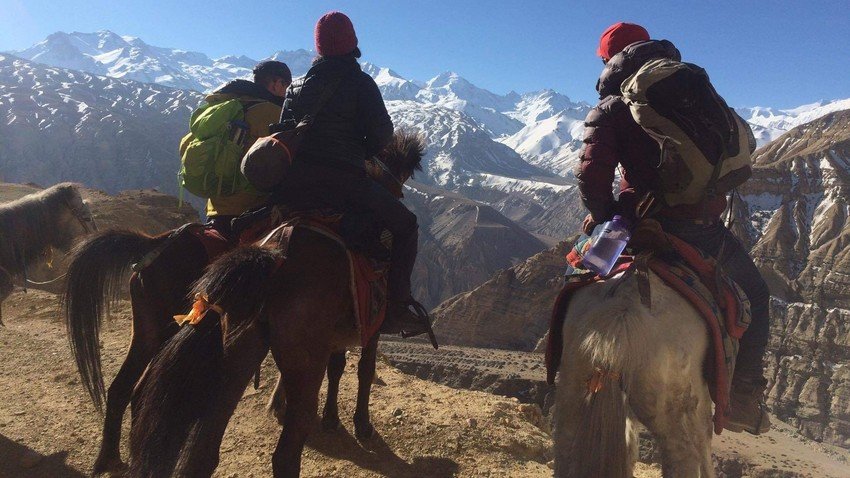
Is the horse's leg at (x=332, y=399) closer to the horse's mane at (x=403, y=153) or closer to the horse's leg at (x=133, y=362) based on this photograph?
the horse's leg at (x=133, y=362)

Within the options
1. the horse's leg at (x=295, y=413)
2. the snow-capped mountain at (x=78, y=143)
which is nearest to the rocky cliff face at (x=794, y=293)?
the horse's leg at (x=295, y=413)

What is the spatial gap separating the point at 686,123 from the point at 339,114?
2.05 meters

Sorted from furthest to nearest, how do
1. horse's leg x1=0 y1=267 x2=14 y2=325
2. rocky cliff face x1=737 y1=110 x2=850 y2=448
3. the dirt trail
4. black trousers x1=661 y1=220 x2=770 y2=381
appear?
rocky cliff face x1=737 y1=110 x2=850 y2=448 < horse's leg x1=0 y1=267 x2=14 y2=325 < the dirt trail < black trousers x1=661 y1=220 x2=770 y2=381

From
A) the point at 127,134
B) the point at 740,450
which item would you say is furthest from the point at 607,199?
the point at 127,134

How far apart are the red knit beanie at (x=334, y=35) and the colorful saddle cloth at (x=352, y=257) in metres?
1.11

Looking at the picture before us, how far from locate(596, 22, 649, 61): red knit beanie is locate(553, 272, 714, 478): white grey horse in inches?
59.0

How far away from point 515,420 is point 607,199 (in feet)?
11.2

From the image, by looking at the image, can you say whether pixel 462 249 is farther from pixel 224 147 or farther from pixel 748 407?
pixel 748 407

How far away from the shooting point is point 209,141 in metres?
3.98

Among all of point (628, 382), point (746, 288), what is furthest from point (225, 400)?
point (746, 288)

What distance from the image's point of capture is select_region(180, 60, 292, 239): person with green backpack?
398 centimetres

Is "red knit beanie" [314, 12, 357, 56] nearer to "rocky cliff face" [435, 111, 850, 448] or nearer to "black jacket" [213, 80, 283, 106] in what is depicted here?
"black jacket" [213, 80, 283, 106]

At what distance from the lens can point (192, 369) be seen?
267 cm

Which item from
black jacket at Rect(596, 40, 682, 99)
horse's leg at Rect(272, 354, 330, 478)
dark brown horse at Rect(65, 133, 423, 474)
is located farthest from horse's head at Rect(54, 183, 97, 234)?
black jacket at Rect(596, 40, 682, 99)
